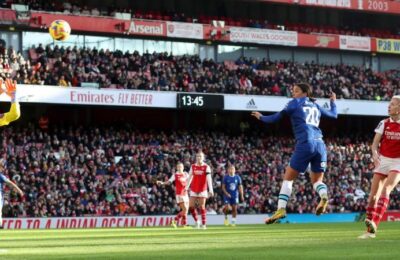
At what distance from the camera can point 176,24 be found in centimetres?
5378

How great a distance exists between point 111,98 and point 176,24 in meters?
8.40

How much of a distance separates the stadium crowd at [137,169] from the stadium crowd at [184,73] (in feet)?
9.47

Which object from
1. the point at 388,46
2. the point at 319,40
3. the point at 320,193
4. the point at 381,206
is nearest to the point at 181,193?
the point at 320,193

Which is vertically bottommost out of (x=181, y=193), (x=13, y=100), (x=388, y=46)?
(x=181, y=193)

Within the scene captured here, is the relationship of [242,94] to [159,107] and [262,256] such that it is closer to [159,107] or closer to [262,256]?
[159,107]

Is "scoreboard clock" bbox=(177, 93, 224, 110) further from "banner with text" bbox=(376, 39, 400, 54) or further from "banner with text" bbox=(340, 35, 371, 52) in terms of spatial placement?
"banner with text" bbox=(376, 39, 400, 54)

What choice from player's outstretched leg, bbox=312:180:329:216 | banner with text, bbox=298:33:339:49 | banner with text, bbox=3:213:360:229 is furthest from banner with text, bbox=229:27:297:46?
player's outstretched leg, bbox=312:180:329:216

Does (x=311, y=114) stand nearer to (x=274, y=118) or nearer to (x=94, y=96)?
(x=274, y=118)

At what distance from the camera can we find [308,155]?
18453 mm

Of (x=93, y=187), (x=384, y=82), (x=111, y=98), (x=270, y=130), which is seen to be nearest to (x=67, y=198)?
(x=93, y=187)

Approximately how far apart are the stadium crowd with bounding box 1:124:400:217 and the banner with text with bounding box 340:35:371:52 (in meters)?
8.17

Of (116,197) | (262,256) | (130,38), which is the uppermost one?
(130,38)

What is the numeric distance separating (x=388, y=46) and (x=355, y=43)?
3.00 meters

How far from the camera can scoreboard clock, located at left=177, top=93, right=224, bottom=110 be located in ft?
163
